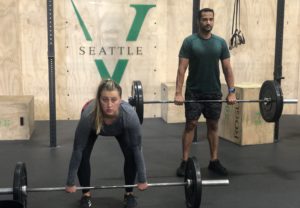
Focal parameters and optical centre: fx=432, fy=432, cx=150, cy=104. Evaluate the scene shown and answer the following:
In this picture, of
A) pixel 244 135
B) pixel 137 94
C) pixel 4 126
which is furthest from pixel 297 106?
pixel 4 126

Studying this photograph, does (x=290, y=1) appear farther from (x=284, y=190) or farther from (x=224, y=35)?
(x=284, y=190)

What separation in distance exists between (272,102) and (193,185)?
1170 millimetres

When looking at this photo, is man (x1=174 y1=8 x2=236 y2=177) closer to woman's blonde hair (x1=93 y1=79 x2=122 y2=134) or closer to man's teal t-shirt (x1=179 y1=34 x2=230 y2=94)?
man's teal t-shirt (x1=179 y1=34 x2=230 y2=94)

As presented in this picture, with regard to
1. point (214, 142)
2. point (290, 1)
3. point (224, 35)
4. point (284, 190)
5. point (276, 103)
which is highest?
point (290, 1)

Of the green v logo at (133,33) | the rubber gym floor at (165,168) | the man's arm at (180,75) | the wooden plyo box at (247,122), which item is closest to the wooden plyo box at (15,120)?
the rubber gym floor at (165,168)

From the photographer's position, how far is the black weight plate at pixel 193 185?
2.28 m

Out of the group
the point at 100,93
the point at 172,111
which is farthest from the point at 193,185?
the point at 172,111

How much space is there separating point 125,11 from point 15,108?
1763 millimetres

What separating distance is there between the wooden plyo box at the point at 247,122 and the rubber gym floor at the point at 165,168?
0.09 m

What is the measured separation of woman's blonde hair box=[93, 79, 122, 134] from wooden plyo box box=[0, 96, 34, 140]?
2.05 metres

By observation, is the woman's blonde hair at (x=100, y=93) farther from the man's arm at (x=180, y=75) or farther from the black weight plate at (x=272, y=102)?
the black weight plate at (x=272, y=102)

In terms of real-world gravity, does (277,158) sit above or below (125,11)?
below

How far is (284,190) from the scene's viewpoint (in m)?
2.93

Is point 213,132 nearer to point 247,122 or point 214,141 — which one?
point 214,141
